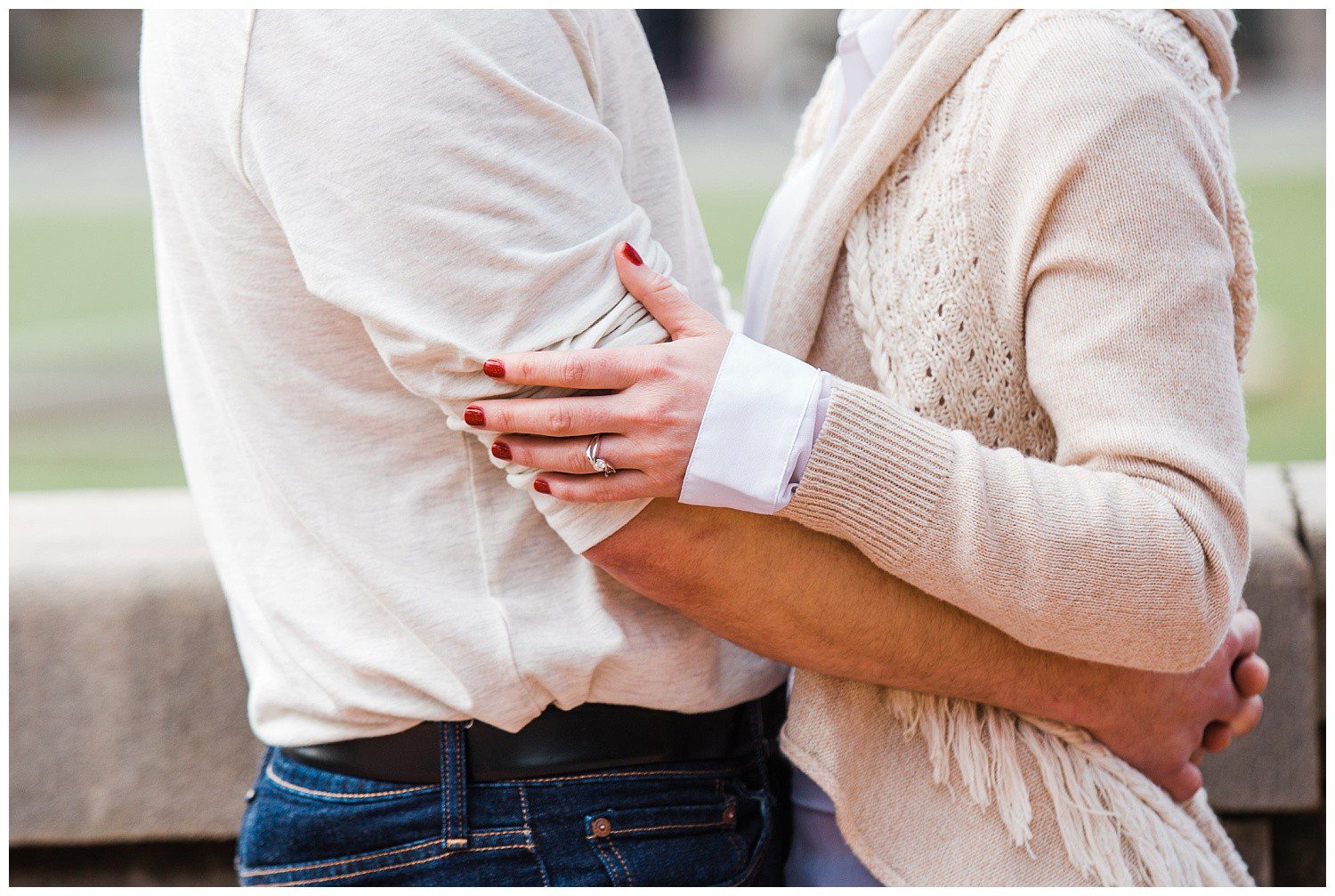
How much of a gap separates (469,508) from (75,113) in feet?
108

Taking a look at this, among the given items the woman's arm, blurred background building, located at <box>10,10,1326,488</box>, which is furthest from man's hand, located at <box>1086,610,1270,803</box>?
blurred background building, located at <box>10,10,1326,488</box>

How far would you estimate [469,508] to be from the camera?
1.11m

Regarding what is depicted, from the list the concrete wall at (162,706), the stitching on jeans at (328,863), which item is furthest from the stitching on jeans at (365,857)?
the concrete wall at (162,706)

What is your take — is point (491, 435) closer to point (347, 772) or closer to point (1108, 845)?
point (347, 772)

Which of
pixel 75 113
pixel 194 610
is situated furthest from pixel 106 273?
pixel 194 610

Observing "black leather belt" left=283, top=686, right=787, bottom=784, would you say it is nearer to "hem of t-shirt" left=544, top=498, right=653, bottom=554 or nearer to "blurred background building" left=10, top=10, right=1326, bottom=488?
"hem of t-shirt" left=544, top=498, right=653, bottom=554

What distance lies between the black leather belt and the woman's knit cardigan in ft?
0.49

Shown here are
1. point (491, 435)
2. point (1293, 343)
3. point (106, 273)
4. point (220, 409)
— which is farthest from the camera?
point (106, 273)

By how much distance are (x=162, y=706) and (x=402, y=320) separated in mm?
1078

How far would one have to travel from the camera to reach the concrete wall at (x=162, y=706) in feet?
5.55

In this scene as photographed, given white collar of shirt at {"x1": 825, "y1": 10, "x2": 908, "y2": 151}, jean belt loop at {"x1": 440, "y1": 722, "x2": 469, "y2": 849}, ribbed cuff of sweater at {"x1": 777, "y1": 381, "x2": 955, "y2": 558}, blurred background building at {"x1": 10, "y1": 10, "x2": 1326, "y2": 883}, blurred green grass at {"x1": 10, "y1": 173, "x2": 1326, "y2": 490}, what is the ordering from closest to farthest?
ribbed cuff of sweater at {"x1": 777, "y1": 381, "x2": 955, "y2": 558} < jean belt loop at {"x1": 440, "y1": 722, "x2": 469, "y2": 849} < white collar of shirt at {"x1": 825, "y1": 10, "x2": 908, "y2": 151} < blurred green grass at {"x1": 10, "y1": 173, "x2": 1326, "y2": 490} < blurred background building at {"x1": 10, "y1": 10, "x2": 1326, "y2": 883}

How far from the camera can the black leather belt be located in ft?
3.77

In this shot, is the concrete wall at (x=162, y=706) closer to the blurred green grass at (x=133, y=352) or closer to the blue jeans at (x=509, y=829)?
the blue jeans at (x=509, y=829)

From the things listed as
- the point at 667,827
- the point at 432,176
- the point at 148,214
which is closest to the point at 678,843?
the point at 667,827
